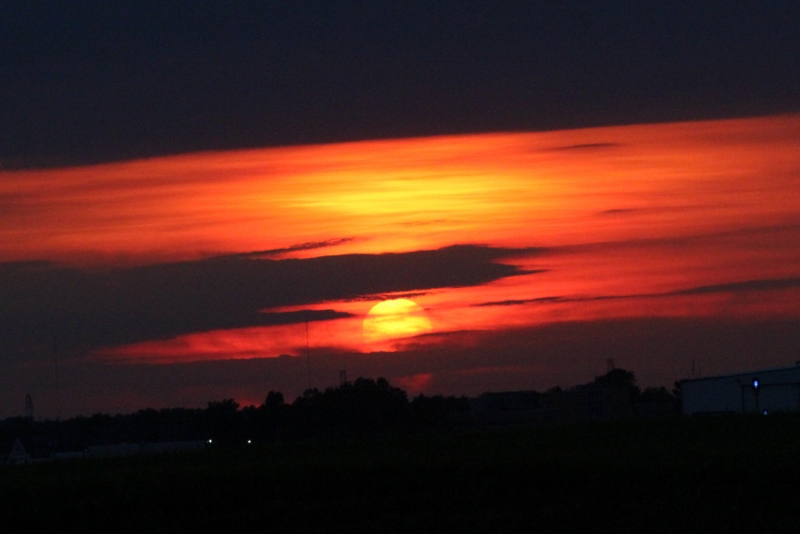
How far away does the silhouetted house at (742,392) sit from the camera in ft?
256

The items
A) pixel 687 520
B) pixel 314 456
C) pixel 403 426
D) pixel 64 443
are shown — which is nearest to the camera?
pixel 687 520

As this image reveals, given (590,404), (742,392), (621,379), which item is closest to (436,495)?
(742,392)

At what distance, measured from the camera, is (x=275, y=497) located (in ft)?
88.9

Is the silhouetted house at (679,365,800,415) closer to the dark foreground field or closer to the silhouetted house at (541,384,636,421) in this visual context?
the silhouetted house at (541,384,636,421)

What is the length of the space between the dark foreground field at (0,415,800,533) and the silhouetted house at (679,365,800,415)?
46.9 meters

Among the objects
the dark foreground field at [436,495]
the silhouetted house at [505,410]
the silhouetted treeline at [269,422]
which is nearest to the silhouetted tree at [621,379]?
the silhouetted house at [505,410]

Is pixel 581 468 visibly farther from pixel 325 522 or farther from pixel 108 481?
pixel 108 481

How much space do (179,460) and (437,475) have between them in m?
12.6

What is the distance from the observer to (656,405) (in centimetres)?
12138

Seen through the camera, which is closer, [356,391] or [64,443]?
[356,391]

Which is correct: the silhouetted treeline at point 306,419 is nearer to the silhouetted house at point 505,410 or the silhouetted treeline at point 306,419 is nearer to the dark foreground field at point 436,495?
the silhouetted house at point 505,410

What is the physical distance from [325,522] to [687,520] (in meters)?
7.37

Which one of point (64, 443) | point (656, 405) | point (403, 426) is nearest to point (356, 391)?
point (403, 426)

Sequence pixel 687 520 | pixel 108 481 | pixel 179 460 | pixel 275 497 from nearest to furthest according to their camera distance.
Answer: pixel 687 520
pixel 275 497
pixel 108 481
pixel 179 460
